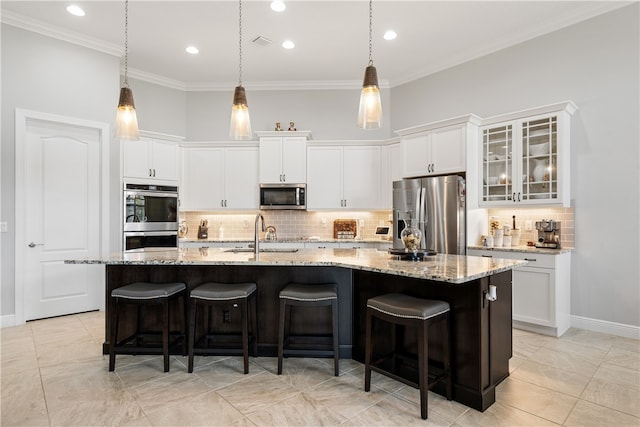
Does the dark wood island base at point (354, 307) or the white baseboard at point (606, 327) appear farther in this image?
the white baseboard at point (606, 327)

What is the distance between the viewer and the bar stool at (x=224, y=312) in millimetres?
2652

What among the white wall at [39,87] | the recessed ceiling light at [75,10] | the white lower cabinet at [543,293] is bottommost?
the white lower cabinet at [543,293]

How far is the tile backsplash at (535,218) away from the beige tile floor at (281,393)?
48.7 inches

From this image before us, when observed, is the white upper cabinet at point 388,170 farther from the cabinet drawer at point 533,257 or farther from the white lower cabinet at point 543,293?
Answer: the white lower cabinet at point 543,293

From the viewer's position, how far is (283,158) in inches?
215

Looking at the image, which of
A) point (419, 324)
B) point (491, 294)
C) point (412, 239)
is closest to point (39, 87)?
point (412, 239)

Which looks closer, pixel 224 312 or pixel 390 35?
pixel 224 312

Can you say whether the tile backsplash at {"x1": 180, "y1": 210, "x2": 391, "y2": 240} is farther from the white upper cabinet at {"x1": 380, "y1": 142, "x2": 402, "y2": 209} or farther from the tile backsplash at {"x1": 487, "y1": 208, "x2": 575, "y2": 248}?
the tile backsplash at {"x1": 487, "y1": 208, "x2": 575, "y2": 248}

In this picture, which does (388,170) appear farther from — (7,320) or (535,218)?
(7,320)

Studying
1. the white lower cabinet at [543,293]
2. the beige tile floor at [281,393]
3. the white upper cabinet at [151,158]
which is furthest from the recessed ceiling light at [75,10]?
the white lower cabinet at [543,293]

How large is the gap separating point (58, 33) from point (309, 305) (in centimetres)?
447

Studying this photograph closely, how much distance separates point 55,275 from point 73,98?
86.1 inches

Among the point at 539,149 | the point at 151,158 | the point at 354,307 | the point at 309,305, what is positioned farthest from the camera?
the point at 151,158

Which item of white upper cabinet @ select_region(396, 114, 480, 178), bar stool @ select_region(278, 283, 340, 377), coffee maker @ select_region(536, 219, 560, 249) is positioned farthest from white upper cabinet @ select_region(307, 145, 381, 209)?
bar stool @ select_region(278, 283, 340, 377)
